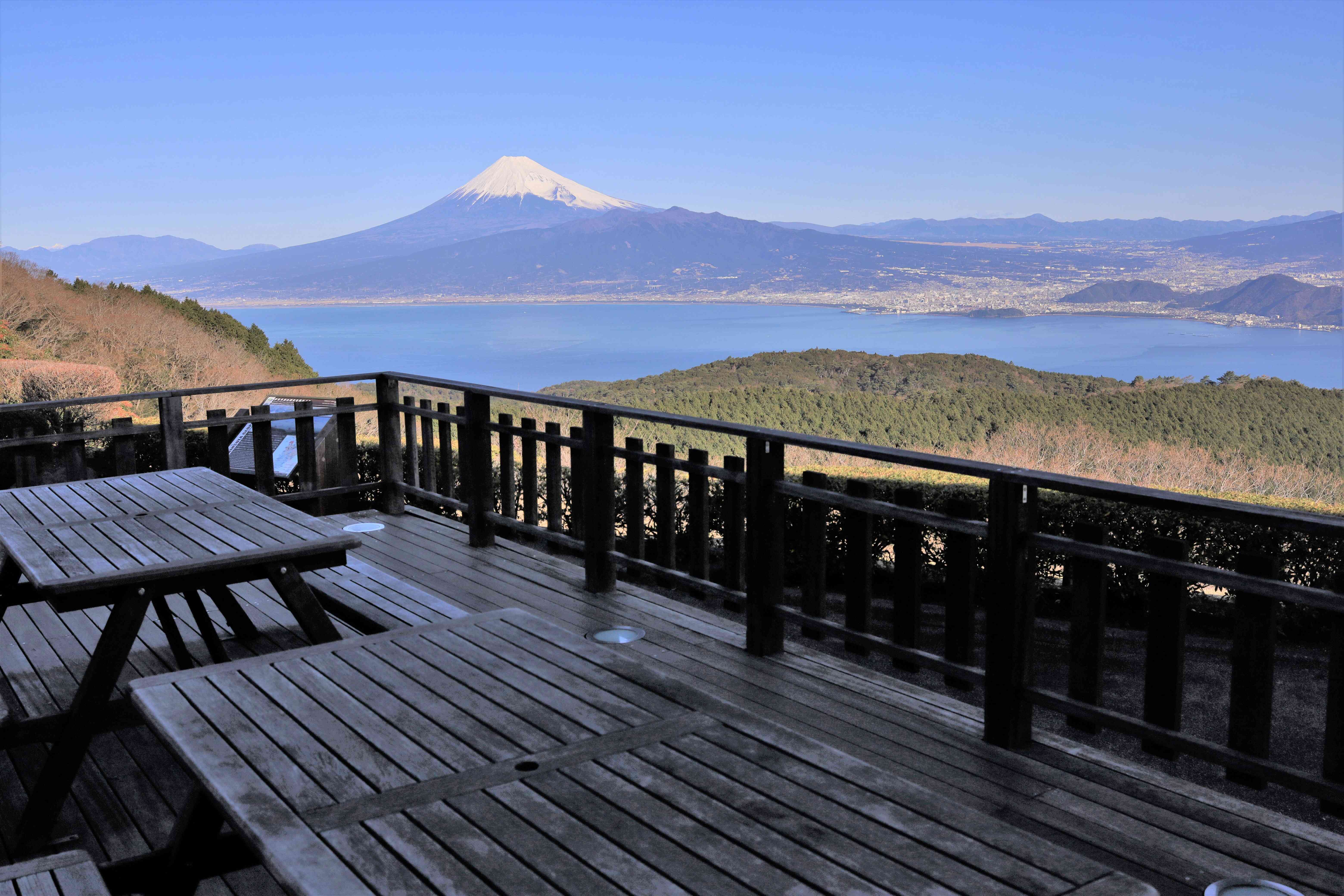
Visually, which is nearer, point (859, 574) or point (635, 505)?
point (859, 574)

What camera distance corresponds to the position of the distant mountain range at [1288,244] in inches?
2149

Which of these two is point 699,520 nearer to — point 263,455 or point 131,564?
point 131,564

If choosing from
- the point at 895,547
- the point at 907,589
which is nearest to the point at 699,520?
the point at 895,547

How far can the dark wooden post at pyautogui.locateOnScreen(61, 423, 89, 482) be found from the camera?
6.02 meters

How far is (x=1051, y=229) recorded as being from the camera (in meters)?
95.9

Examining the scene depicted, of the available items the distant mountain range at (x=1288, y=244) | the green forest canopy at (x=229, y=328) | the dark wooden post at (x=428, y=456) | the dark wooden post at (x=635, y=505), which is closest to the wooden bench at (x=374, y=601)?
the dark wooden post at (x=635, y=505)

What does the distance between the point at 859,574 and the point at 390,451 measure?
4.26 metres

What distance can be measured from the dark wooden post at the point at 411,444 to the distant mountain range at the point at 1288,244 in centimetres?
5717

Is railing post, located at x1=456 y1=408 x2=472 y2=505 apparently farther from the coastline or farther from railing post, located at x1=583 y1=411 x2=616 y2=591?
the coastline

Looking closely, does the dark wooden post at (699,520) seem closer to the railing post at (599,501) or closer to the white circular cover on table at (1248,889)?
the railing post at (599,501)

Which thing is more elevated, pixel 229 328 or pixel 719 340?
pixel 229 328

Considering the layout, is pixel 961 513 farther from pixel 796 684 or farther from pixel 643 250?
pixel 643 250

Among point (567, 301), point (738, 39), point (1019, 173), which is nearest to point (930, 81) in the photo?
point (1019, 173)

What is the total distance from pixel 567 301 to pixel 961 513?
7868cm
